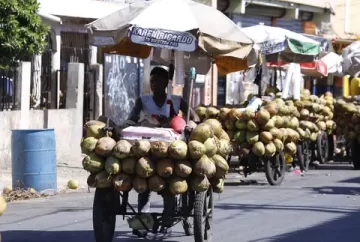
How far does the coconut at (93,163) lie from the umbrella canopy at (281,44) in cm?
1033

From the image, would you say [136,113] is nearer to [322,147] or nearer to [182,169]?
[182,169]

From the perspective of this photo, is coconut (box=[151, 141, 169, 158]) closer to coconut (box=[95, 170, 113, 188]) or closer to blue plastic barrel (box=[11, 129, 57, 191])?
coconut (box=[95, 170, 113, 188])

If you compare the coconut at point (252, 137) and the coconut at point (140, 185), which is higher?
the coconut at point (252, 137)

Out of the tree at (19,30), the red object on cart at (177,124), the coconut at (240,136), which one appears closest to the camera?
the red object on cart at (177,124)

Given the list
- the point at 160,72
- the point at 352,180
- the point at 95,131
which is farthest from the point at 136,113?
the point at 352,180

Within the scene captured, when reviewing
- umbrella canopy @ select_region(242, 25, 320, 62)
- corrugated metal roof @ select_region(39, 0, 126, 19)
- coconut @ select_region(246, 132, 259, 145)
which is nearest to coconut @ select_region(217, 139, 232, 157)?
coconut @ select_region(246, 132, 259, 145)

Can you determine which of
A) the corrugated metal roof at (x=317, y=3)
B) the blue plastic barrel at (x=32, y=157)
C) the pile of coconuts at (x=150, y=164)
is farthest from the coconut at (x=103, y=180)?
the corrugated metal roof at (x=317, y=3)

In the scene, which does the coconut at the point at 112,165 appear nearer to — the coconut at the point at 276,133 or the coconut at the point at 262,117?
the coconut at the point at 262,117

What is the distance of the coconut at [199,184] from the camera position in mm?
9617

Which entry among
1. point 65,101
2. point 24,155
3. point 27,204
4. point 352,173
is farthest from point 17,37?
point 352,173

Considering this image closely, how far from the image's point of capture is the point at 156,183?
9.53 meters

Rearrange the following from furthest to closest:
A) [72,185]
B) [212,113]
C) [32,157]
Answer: [212,113], [72,185], [32,157]

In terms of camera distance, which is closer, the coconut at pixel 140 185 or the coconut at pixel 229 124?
the coconut at pixel 140 185

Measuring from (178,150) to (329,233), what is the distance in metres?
2.95
